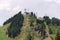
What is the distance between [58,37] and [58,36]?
5.3 inches

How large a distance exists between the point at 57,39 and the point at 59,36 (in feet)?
1.73

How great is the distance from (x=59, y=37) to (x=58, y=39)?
29 centimetres

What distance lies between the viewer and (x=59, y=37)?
81.4 ft

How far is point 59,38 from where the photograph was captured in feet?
81.6

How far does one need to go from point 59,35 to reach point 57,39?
66 cm

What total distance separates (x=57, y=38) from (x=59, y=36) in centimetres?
59

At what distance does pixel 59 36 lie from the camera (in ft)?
80.8

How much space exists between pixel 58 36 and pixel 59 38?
26cm

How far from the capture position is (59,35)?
80.6 ft

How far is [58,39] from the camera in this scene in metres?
24.9

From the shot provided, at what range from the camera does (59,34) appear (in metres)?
25.0

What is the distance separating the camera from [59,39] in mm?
24781

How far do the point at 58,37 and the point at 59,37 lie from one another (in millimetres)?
236

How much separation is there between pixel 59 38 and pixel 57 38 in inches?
13.0
